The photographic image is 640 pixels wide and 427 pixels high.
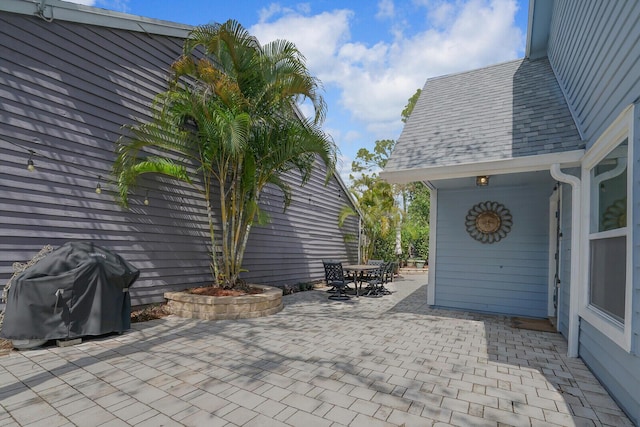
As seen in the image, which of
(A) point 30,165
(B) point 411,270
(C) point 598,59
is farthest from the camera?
(B) point 411,270

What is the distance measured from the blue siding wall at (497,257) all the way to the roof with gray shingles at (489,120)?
1.55 meters

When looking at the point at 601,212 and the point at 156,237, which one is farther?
the point at 156,237

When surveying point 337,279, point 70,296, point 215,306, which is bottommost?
point 215,306

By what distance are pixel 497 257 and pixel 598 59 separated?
3.84m

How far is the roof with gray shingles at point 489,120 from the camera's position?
4.66 m

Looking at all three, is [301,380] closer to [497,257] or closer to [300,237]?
[497,257]

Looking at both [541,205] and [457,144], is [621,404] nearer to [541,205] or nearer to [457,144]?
[457,144]

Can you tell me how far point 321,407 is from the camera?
2545mm

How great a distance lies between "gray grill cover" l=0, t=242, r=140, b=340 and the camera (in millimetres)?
3598

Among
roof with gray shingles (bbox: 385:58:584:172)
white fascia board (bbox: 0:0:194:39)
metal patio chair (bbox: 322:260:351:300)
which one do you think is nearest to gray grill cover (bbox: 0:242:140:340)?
white fascia board (bbox: 0:0:194:39)

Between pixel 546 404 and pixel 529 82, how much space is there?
5474 millimetres

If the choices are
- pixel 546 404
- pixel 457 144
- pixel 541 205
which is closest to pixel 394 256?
pixel 541 205

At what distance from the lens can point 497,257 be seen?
643cm

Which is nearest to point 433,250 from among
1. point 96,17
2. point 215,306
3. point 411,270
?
point 215,306
